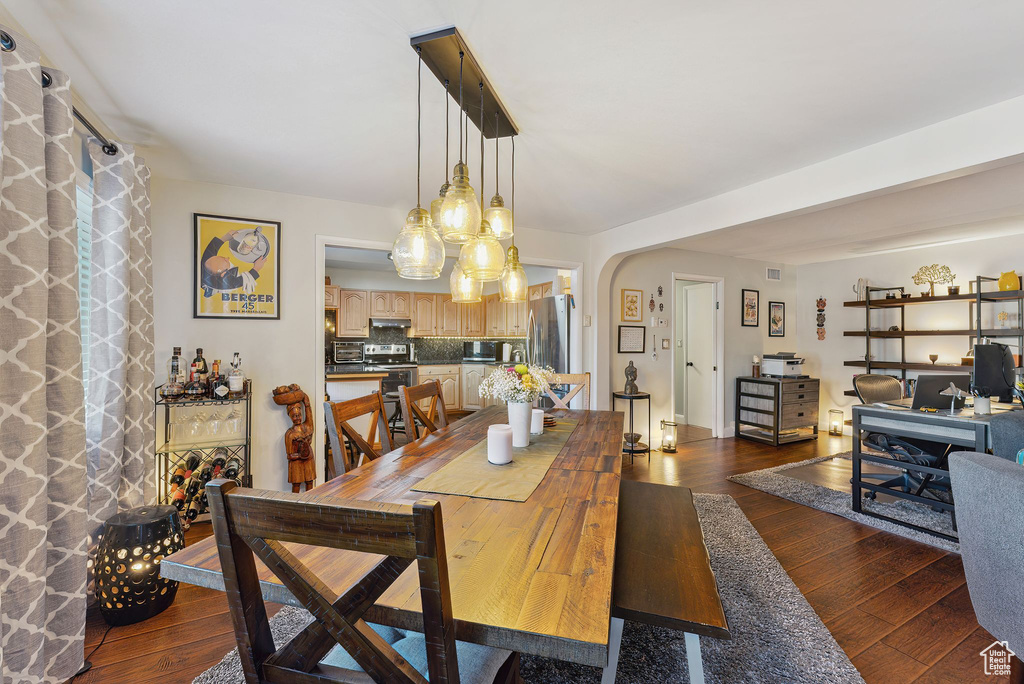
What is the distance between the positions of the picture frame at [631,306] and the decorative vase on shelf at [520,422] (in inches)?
119

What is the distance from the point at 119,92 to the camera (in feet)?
6.42

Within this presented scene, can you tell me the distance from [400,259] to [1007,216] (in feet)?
16.8

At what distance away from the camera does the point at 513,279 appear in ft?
7.88

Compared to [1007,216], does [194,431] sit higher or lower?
lower

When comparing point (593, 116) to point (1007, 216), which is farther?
point (1007, 216)

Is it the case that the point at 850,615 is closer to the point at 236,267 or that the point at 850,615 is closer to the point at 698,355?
the point at 236,267

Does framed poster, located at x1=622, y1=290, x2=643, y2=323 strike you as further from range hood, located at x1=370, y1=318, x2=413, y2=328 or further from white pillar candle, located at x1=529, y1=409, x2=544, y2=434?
range hood, located at x1=370, y1=318, x2=413, y2=328

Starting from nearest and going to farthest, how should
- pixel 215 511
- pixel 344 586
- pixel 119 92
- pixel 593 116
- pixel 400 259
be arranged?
pixel 215 511 < pixel 344 586 < pixel 400 259 < pixel 119 92 < pixel 593 116

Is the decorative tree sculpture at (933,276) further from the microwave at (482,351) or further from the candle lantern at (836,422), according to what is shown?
the microwave at (482,351)

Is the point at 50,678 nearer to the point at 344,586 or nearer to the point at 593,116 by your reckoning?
the point at 344,586

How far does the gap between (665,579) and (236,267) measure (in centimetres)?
331

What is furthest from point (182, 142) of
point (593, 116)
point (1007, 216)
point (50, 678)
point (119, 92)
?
point (1007, 216)

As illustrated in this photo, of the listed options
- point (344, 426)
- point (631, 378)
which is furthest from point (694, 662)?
point (631, 378)

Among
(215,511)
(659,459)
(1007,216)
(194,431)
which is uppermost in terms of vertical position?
(1007,216)
